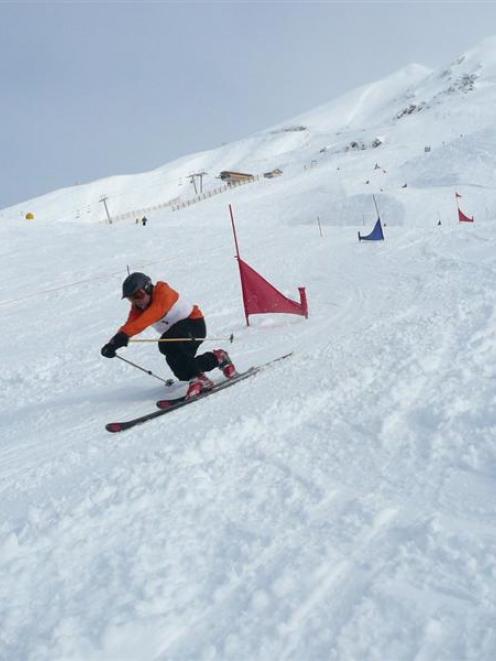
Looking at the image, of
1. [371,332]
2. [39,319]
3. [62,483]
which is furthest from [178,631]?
Answer: [39,319]

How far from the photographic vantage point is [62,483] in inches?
147

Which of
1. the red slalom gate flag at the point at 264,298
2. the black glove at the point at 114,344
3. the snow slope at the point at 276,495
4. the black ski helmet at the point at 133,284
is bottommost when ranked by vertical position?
the snow slope at the point at 276,495

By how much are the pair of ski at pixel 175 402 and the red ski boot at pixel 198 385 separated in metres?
0.04

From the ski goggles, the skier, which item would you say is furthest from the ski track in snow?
the ski goggles

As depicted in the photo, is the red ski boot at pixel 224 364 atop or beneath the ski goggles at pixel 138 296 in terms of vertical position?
beneath

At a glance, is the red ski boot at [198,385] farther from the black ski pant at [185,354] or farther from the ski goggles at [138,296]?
the ski goggles at [138,296]

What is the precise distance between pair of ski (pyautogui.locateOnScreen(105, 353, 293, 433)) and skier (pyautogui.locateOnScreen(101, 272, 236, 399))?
2.4 inches

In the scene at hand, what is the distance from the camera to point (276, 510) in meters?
2.98

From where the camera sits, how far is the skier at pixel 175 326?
4.82 m

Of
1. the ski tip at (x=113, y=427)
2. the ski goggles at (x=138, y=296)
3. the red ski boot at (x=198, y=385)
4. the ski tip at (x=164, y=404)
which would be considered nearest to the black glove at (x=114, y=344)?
the ski goggles at (x=138, y=296)

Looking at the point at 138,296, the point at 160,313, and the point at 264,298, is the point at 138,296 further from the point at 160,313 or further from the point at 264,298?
the point at 264,298

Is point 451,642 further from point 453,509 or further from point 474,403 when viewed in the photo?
point 474,403

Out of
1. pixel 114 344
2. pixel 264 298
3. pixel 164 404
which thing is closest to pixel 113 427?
pixel 164 404

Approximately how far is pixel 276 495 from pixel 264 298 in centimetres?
461
